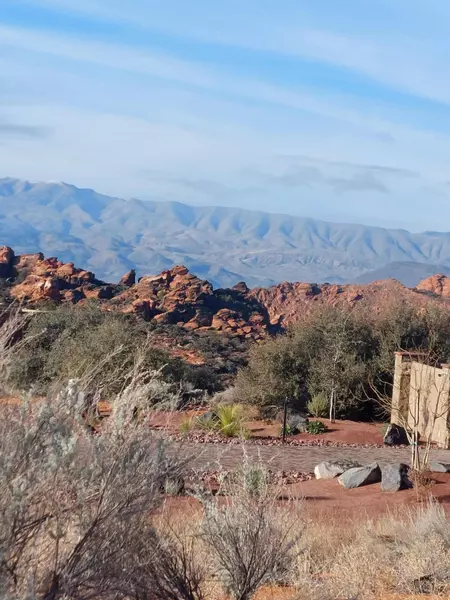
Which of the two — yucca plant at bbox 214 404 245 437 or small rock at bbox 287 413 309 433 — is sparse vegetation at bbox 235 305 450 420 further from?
yucca plant at bbox 214 404 245 437

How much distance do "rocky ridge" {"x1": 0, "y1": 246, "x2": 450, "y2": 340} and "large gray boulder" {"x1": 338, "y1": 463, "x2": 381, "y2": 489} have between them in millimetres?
25588

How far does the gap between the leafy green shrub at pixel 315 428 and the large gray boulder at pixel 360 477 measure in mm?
7043

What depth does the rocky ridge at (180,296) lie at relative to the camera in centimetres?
4341

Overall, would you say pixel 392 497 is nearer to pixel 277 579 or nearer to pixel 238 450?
pixel 238 450

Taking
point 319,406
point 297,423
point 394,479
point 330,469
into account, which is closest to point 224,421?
point 297,423

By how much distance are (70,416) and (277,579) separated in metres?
2.56

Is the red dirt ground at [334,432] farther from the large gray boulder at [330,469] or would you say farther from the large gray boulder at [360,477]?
the large gray boulder at [360,477]

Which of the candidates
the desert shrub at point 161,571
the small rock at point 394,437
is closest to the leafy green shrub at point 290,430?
the small rock at point 394,437

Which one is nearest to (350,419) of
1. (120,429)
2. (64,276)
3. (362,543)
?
(362,543)

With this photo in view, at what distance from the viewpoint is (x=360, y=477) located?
1380 cm

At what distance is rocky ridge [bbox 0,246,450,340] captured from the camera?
43406mm

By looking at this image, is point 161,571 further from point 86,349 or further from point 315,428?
point 86,349

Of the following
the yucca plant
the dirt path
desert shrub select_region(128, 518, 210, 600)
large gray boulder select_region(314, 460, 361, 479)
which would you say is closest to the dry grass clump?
desert shrub select_region(128, 518, 210, 600)

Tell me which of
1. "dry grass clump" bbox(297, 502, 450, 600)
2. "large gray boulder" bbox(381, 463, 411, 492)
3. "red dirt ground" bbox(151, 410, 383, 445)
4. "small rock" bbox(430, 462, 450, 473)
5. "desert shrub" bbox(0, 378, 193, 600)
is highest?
"desert shrub" bbox(0, 378, 193, 600)
